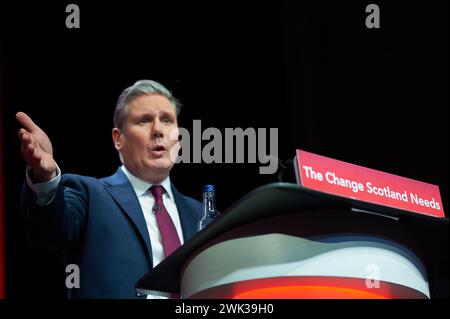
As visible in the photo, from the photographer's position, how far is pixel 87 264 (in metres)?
2.47

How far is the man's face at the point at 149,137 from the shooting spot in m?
2.79

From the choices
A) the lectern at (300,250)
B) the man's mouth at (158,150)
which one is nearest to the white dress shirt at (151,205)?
the man's mouth at (158,150)

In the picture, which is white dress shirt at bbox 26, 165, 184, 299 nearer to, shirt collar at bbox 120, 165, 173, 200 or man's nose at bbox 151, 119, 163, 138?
shirt collar at bbox 120, 165, 173, 200

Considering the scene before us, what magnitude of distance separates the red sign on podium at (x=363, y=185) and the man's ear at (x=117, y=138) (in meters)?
1.61

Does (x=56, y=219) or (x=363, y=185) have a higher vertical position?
(x=56, y=219)

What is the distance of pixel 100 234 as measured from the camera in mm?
2518

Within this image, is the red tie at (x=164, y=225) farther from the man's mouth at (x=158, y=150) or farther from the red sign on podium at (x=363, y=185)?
the red sign on podium at (x=363, y=185)

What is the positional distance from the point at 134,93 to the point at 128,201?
51 cm

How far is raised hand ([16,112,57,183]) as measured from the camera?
1.89 m

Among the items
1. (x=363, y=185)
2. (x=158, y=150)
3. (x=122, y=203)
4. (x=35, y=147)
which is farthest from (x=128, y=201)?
(x=363, y=185)

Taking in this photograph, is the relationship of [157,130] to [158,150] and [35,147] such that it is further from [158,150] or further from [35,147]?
[35,147]

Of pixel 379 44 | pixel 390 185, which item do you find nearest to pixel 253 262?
pixel 390 185

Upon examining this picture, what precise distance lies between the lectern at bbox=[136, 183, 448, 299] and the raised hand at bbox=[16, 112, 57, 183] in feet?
2.19

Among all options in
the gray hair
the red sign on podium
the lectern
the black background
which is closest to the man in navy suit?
the gray hair
